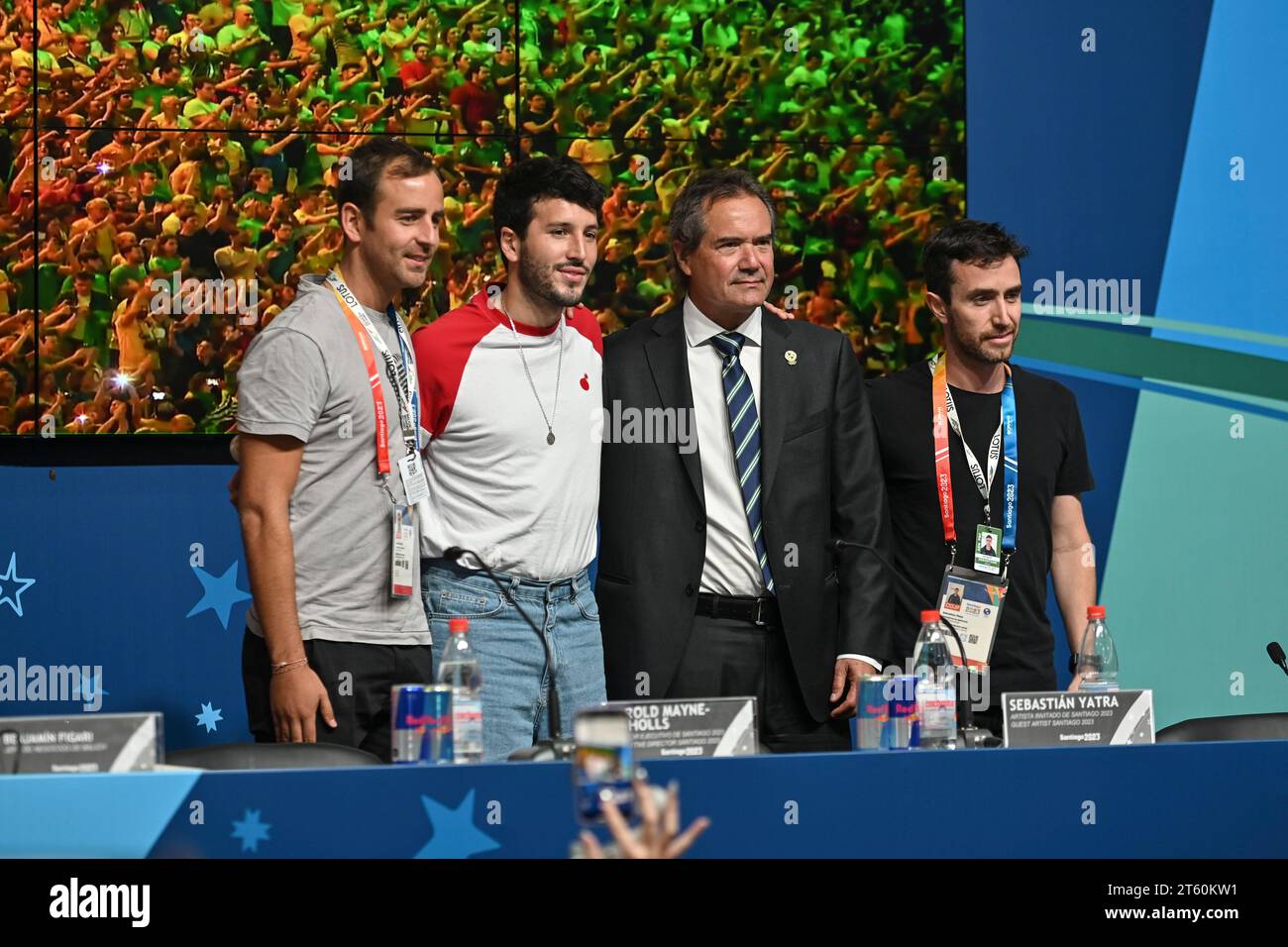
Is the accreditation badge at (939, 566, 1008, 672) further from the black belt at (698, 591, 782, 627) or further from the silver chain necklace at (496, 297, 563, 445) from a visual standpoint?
the silver chain necklace at (496, 297, 563, 445)

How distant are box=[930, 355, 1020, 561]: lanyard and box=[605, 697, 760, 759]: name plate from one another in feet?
3.68

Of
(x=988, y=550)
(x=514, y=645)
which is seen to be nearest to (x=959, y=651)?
(x=988, y=550)

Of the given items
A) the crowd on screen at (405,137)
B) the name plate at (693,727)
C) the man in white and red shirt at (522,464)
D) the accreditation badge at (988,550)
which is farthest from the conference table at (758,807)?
the crowd on screen at (405,137)

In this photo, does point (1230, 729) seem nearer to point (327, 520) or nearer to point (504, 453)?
point (504, 453)

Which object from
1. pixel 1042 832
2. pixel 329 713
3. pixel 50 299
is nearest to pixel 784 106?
pixel 50 299

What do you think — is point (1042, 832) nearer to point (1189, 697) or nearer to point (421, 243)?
point (421, 243)

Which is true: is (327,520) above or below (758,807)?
above

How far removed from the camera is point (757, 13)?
4434mm

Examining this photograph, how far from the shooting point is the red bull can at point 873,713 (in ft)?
8.22

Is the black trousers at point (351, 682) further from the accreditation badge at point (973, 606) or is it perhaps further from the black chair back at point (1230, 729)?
the black chair back at point (1230, 729)

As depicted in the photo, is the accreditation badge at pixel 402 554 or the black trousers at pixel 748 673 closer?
the accreditation badge at pixel 402 554

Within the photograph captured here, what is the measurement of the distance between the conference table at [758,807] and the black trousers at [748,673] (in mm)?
853

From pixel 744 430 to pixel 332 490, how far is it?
86 cm

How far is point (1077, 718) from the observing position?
2404 millimetres
